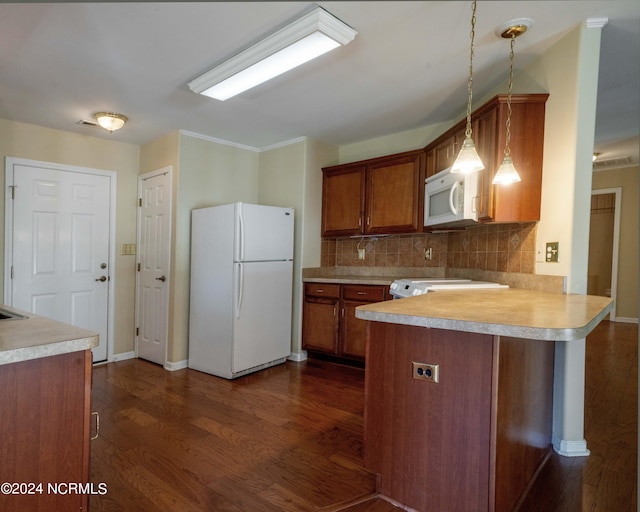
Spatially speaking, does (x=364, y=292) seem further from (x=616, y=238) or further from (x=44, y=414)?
(x=616, y=238)

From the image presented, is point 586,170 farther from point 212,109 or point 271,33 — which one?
point 212,109

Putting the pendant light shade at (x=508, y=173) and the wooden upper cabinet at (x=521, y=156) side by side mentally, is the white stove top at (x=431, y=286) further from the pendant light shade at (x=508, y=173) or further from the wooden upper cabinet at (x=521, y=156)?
the pendant light shade at (x=508, y=173)

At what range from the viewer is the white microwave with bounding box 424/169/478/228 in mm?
2502

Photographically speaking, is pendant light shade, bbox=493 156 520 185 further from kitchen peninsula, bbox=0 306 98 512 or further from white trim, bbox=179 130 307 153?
white trim, bbox=179 130 307 153

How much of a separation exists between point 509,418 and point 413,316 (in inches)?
22.5

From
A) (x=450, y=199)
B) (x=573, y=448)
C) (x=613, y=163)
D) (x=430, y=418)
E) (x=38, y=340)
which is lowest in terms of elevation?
(x=573, y=448)

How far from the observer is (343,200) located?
13.2 ft

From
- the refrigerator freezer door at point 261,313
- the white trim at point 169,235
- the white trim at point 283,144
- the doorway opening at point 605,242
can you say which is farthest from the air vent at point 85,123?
the doorway opening at point 605,242

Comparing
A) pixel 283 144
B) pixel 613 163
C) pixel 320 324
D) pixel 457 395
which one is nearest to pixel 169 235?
pixel 283 144

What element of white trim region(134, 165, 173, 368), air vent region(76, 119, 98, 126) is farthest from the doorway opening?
air vent region(76, 119, 98, 126)

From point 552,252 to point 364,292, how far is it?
1.70m

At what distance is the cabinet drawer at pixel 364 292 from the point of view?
346 cm

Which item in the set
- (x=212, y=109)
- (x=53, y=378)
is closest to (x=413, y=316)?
(x=53, y=378)

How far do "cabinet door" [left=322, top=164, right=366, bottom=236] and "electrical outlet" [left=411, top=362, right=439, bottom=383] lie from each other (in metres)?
2.47
